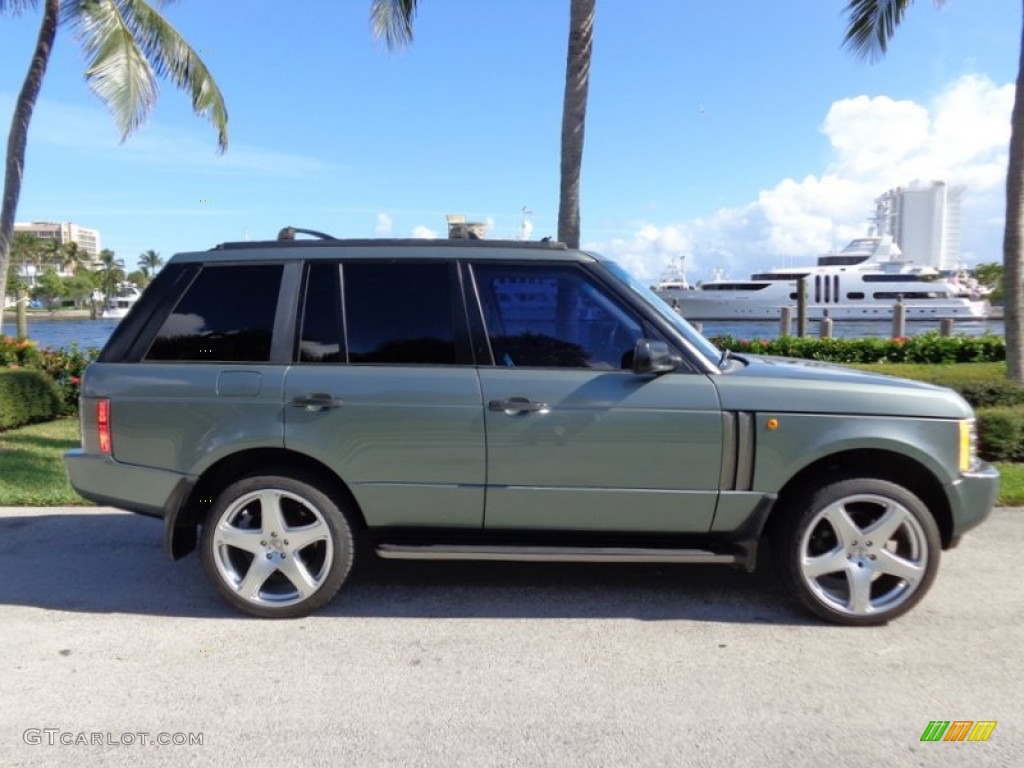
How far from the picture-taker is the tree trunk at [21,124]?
9.93 m

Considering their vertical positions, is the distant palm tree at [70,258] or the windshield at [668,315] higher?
the distant palm tree at [70,258]

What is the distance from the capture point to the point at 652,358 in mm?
3551

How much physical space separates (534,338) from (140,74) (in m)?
9.57

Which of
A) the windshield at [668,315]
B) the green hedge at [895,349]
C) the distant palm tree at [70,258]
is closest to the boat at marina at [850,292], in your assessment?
the green hedge at [895,349]

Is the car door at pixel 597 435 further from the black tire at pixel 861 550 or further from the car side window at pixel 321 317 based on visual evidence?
the car side window at pixel 321 317

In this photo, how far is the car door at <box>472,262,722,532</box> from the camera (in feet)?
12.0

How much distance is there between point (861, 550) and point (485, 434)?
1.97 metres

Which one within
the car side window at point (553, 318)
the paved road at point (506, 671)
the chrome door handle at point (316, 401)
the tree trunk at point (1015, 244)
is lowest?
the paved road at point (506, 671)

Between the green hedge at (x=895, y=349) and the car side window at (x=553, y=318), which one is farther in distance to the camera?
the green hedge at (x=895, y=349)

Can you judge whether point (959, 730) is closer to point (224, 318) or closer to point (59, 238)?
point (224, 318)

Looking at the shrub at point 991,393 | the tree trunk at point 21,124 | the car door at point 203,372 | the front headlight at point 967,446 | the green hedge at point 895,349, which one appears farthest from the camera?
the green hedge at point 895,349

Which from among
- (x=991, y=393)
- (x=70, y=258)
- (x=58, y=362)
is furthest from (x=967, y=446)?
(x=70, y=258)

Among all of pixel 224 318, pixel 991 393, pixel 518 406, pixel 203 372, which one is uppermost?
pixel 224 318

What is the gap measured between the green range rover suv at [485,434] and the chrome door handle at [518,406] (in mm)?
16
